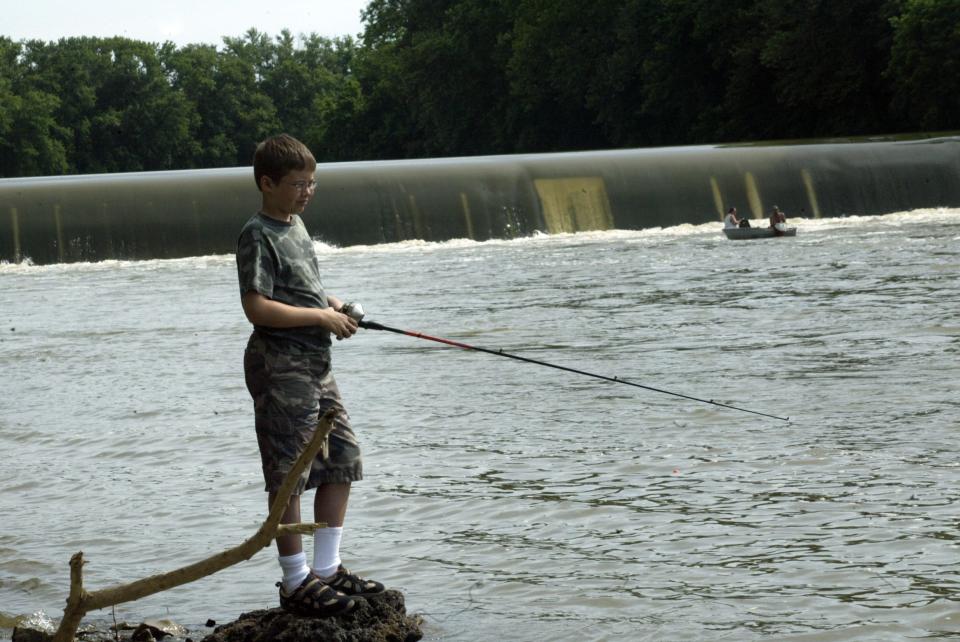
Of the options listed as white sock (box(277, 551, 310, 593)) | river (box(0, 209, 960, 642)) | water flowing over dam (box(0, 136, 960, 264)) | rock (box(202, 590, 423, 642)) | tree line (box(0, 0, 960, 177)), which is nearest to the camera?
rock (box(202, 590, 423, 642))

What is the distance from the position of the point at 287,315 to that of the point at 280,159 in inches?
16.8

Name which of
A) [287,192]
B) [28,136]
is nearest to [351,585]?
[287,192]

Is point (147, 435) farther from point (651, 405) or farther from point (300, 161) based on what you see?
point (300, 161)

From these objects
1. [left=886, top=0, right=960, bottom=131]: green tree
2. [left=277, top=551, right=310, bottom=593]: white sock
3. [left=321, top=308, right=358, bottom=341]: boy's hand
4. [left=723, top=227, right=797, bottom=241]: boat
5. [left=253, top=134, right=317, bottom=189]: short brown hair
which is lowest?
[left=277, top=551, right=310, bottom=593]: white sock

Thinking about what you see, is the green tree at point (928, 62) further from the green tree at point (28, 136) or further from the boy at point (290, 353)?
the green tree at point (28, 136)

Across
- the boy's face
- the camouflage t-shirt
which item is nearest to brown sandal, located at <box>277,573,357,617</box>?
the camouflage t-shirt

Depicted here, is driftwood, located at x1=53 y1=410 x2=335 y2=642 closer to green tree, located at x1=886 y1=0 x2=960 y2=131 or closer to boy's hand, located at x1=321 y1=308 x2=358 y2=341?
boy's hand, located at x1=321 y1=308 x2=358 y2=341

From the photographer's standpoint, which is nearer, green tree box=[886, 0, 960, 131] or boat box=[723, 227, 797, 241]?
boat box=[723, 227, 797, 241]

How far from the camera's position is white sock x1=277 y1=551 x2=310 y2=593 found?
436cm

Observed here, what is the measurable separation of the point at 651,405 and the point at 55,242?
1933 centimetres

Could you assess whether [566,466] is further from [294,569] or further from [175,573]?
[175,573]

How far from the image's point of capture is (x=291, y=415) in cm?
430

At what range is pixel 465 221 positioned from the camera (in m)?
28.0

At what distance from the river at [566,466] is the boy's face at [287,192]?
1238 mm
